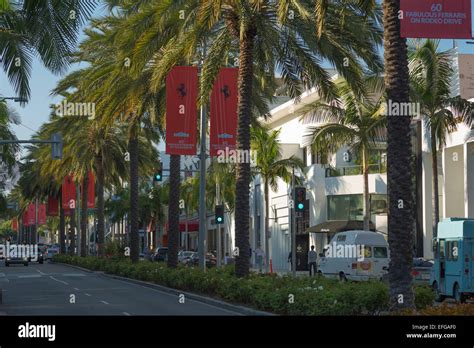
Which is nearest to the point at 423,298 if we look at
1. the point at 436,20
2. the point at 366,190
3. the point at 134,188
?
the point at 436,20

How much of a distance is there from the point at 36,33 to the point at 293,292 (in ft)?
31.4

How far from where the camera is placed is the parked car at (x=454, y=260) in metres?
26.4

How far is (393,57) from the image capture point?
18.3 meters

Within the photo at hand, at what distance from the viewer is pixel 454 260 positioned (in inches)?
1067

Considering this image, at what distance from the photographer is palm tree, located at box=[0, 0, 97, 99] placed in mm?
21047

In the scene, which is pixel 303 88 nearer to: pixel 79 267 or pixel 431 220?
pixel 431 220

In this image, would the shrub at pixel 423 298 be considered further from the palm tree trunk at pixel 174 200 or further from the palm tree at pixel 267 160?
the palm tree at pixel 267 160

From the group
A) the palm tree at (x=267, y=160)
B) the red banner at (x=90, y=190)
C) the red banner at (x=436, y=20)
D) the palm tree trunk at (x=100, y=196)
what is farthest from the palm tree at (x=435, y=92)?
the red banner at (x=90, y=190)

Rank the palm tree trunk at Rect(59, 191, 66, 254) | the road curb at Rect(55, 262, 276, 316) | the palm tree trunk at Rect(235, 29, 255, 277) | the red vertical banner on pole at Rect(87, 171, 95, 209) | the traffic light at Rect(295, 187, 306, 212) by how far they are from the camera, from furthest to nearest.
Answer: the palm tree trunk at Rect(59, 191, 66, 254) < the red vertical banner on pole at Rect(87, 171, 95, 209) < the traffic light at Rect(295, 187, 306, 212) < the palm tree trunk at Rect(235, 29, 255, 277) < the road curb at Rect(55, 262, 276, 316)

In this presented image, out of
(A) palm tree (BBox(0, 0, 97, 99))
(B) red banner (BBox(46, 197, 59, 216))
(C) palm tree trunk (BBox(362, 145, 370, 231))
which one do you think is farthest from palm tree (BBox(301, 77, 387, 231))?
(B) red banner (BBox(46, 197, 59, 216))

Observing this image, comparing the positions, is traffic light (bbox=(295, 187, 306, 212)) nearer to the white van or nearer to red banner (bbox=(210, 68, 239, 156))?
red banner (bbox=(210, 68, 239, 156))

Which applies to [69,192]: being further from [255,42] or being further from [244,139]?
[244,139]

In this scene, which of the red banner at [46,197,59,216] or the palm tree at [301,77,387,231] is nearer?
the palm tree at [301,77,387,231]

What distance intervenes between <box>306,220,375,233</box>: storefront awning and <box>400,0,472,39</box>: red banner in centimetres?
3383
